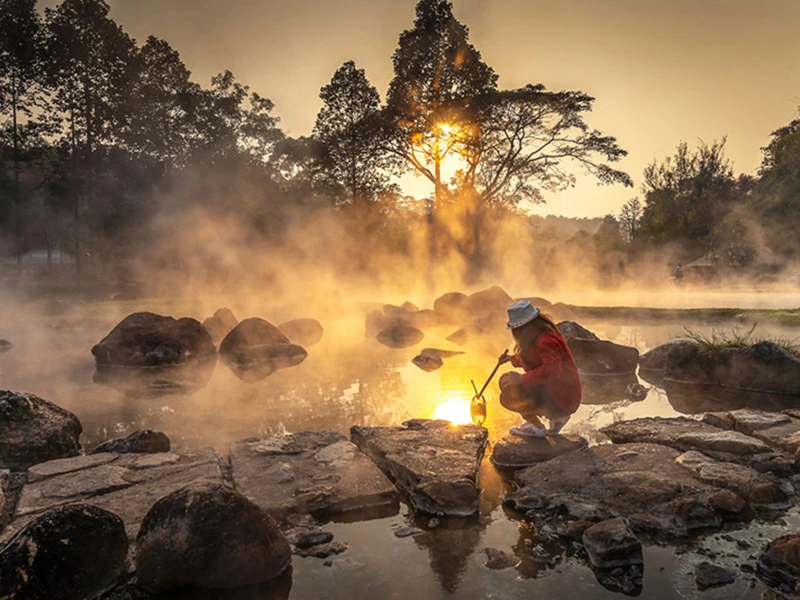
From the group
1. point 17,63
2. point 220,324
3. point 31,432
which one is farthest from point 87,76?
point 31,432

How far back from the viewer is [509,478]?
437cm

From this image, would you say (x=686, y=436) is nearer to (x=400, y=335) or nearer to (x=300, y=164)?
(x=400, y=335)

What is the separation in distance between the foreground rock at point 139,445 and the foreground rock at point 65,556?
2008 millimetres

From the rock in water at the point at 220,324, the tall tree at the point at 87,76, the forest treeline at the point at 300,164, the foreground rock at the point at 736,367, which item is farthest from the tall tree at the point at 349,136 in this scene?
the foreground rock at the point at 736,367

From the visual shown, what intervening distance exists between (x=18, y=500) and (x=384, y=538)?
261 cm

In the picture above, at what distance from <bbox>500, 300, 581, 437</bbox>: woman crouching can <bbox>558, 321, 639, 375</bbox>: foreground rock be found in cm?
414

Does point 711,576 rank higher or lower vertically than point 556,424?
lower

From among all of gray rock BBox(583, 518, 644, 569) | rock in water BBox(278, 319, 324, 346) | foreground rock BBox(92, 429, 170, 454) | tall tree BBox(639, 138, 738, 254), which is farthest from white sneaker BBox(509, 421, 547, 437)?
tall tree BBox(639, 138, 738, 254)

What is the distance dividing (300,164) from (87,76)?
11.5m

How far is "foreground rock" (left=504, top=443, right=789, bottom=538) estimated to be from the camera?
351 cm

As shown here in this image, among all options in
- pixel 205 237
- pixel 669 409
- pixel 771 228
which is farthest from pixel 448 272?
pixel 669 409

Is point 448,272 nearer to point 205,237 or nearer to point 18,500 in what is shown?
point 205,237

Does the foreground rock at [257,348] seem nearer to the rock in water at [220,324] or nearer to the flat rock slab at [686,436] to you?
the rock in water at [220,324]

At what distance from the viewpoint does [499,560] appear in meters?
3.12
